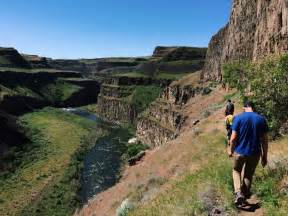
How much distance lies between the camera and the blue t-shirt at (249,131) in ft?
42.5

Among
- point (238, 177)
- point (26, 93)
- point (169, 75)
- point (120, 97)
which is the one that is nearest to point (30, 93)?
point (26, 93)

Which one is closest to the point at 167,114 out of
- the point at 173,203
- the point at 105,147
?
the point at 105,147

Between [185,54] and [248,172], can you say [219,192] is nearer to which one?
[248,172]

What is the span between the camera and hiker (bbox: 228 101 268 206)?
42.5 ft

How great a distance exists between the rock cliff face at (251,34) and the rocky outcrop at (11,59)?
115 metres

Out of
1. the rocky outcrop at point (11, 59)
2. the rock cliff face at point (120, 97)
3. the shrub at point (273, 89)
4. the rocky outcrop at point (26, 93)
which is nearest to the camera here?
the shrub at point (273, 89)

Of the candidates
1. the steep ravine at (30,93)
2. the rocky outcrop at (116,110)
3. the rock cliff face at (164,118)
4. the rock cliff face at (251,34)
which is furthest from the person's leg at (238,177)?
the rocky outcrop at (116,110)

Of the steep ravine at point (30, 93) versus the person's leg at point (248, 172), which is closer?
the person's leg at point (248, 172)

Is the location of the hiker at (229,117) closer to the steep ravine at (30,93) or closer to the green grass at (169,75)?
the steep ravine at (30,93)

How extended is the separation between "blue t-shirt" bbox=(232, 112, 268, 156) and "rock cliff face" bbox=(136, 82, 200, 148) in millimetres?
55255

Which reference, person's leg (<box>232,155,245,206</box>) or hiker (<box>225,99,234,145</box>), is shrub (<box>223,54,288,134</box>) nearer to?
hiker (<box>225,99,234,145</box>)

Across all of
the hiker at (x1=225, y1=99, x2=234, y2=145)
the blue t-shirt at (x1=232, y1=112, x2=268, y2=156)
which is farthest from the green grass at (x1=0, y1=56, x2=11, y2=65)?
the blue t-shirt at (x1=232, y1=112, x2=268, y2=156)

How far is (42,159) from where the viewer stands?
81.1 meters

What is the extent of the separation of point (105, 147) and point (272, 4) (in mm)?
61579
